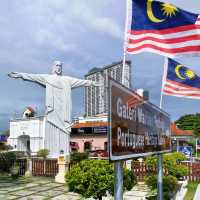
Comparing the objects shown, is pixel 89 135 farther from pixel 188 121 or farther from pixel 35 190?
pixel 35 190

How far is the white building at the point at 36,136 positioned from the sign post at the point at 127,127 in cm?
2151

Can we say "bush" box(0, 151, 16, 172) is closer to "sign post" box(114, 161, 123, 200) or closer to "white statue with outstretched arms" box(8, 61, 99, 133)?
"white statue with outstretched arms" box(8, 61, 99, 133)

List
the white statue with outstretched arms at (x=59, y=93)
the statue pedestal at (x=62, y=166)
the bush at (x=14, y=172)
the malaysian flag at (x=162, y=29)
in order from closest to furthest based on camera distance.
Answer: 1. the malaysian flag at (x=162, y=29)
2. the statue pedestal at (x=62, y=166)
3. the bush at (x=14, y=172)
4. the white statue with outstretched arms at (x=59, y=93)

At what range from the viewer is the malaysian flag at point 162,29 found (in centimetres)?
665

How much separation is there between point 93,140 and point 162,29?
40.1 metres

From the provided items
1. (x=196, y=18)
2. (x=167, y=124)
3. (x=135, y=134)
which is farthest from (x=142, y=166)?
(x=135, y=134)

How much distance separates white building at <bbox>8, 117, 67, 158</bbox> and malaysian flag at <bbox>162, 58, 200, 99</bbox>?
16.8m

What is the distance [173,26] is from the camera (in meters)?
6.99

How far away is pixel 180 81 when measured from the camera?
10.9 metres

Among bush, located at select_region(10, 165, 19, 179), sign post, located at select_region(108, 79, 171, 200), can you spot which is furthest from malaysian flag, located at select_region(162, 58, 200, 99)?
bush, located at select_region(10, 165, 19, 179)

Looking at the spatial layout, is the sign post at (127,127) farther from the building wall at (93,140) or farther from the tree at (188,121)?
the tree at (188,121)

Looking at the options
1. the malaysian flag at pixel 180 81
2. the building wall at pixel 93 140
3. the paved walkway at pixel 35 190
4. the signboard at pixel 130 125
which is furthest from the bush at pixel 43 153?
the signboard at pixel 130 125

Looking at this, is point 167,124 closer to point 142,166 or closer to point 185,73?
point 185,73

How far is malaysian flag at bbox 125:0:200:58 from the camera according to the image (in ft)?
21.8
